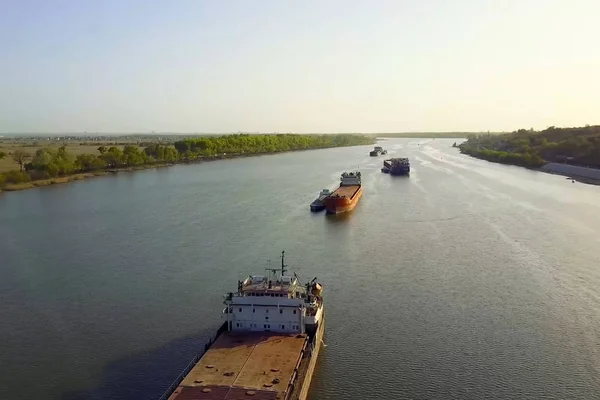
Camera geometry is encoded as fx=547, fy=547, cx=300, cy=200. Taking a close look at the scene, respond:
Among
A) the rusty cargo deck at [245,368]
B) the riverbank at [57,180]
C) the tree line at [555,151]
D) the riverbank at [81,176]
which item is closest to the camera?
the rusty cargo deck at [245,368]

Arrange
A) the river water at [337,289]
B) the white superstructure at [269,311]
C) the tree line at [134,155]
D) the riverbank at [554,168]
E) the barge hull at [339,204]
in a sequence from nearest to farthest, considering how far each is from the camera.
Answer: the river water at [337,289] < the white superstructure at [269,311] < the barge hull at [339,204] < the tree line at [134,155] < the riverbank at [554,168]

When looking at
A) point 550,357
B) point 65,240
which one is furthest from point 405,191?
point 550,357

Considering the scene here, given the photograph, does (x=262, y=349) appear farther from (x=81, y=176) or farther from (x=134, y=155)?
(x=134, y=155)

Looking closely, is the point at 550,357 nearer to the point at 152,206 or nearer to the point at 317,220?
the point at 317,220

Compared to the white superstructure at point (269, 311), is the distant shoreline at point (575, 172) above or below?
below

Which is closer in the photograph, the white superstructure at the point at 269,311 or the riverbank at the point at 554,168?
the white superstructure at the point at 269,311

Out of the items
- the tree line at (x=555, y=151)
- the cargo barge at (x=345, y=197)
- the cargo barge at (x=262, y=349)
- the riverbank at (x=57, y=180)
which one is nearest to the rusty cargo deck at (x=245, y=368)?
the cargo barge at (x=262, y=349)

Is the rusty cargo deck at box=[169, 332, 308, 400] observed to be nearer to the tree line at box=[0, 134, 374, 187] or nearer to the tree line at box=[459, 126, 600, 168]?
the tree line at box=[0, 134, 374, 187]

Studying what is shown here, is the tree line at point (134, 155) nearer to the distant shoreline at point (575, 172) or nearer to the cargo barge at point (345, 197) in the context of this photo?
the cargo barge at point (345, 197)

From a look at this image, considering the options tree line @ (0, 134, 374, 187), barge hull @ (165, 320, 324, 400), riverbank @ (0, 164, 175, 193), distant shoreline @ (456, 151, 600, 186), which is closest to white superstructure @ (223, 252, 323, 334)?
barge hull @ (165, 320, 324, 400)
